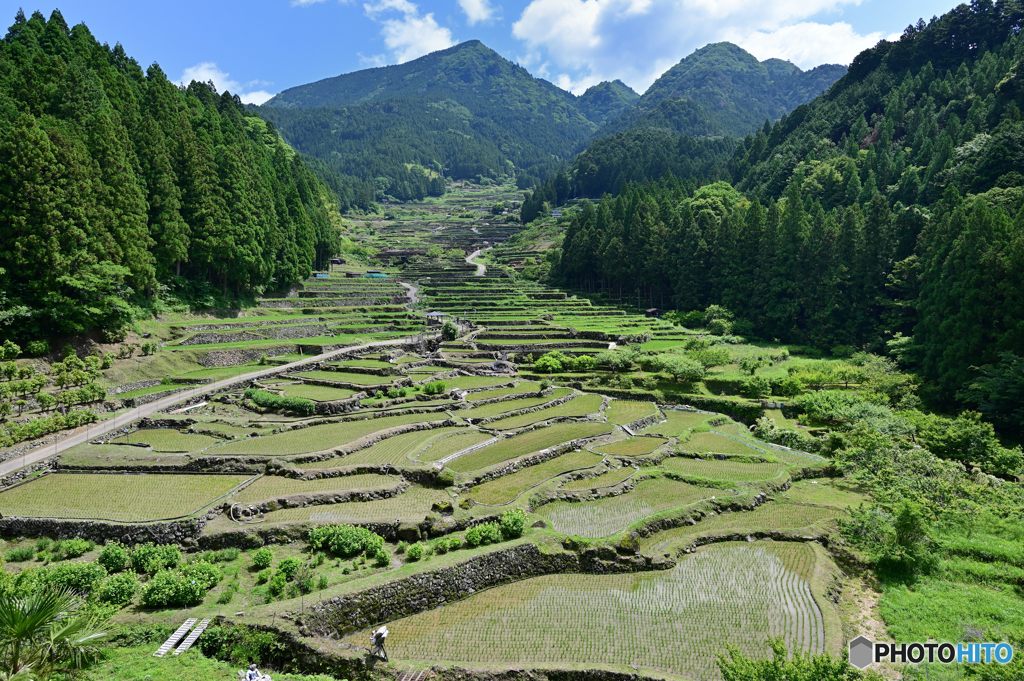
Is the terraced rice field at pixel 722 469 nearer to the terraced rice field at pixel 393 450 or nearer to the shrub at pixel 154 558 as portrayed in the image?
the terraced rice field at pixel 393 450

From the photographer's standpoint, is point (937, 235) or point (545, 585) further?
point (937, 235)

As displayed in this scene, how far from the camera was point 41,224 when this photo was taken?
3509 cm

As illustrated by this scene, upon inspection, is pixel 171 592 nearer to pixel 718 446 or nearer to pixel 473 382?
pixel 718 446

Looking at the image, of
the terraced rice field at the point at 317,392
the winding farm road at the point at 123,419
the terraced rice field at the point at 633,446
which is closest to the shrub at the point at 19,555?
the winding farm road at the point at 123,419

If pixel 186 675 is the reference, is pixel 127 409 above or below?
above

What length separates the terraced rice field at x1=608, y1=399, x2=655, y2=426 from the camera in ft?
124

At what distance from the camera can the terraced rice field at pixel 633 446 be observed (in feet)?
102

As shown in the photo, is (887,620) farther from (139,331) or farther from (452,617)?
(139,331)

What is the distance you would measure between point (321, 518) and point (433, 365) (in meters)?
30.7

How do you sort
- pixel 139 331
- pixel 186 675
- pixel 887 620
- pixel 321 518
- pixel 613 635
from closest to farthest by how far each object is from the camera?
pixel 186 675
pixel 613 635
pixel 887 620
pixel 321 518
pixel 139 331

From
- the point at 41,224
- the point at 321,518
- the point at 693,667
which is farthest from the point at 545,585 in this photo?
the point at 41,224

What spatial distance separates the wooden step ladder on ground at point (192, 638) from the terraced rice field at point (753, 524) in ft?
50.6

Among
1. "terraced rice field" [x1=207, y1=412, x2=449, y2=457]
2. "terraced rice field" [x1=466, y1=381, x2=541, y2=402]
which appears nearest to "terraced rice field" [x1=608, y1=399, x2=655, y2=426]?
"terraced rice field" [x1=466, y1=381, x2=541, y2=402]

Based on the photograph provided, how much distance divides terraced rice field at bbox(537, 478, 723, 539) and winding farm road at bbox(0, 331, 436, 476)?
2468cm
